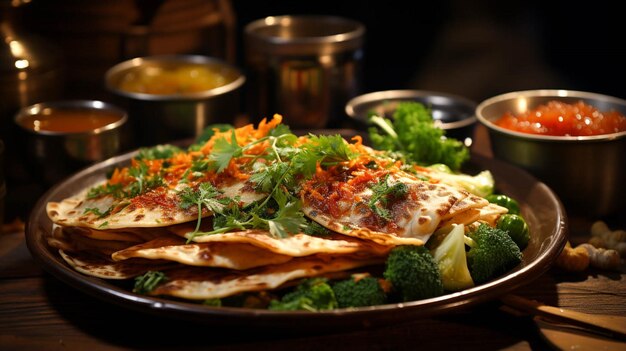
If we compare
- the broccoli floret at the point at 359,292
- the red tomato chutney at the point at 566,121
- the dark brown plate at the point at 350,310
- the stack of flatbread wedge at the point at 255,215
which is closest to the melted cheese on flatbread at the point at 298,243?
the stack of flatbread wedge at the point at 255,215

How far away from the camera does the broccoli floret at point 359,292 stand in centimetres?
246

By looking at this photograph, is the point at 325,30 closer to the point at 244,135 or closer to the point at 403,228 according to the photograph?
the point at 244,135

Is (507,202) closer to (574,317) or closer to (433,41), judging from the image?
(574,317)

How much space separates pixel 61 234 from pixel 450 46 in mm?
4451

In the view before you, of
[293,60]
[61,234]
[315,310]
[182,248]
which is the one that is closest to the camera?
[315,310]

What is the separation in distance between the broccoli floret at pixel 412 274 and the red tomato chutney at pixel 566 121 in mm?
1501

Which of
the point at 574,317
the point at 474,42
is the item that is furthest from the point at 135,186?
the point at 474,42

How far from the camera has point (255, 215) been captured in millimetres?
2715

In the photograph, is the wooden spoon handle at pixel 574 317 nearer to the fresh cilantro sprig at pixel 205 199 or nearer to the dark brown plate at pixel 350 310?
the dark brown plate at pixel 350 310

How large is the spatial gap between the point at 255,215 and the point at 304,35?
293cm

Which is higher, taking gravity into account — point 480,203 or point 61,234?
point 480,203

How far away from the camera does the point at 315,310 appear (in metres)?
2.39

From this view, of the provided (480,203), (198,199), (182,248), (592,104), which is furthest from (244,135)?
(592,104)

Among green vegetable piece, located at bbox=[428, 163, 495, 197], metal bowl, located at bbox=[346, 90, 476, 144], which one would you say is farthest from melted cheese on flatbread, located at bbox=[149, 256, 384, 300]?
metal bowl, located at bbox=[346, 90, 476, 144]
